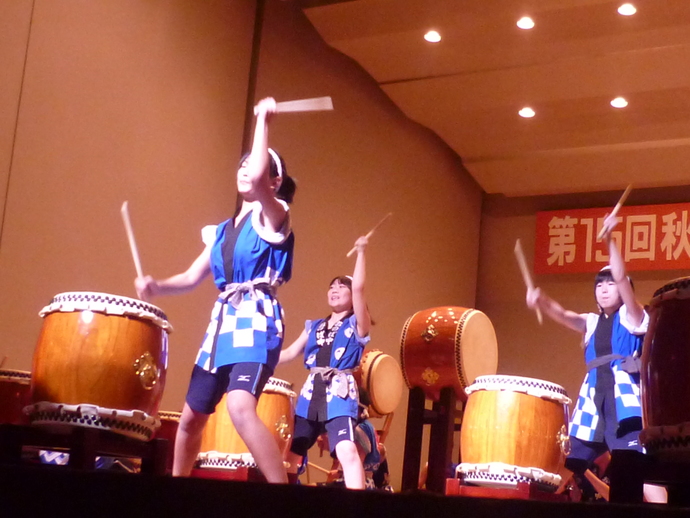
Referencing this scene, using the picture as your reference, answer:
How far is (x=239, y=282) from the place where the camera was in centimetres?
241

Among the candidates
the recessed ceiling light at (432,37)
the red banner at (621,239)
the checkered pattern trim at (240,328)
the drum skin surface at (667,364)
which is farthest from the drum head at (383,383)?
the drum skin surface at (667,364)

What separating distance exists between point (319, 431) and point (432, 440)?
2.93 feet

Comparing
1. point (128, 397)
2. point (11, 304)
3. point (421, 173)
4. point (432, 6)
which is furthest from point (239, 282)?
point (421, 173)

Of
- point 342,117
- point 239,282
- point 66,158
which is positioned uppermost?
point 342,117

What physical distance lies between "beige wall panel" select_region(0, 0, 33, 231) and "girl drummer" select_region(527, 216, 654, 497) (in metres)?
2.25

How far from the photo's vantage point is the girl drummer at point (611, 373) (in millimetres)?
3324

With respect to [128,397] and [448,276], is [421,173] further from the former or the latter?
[128,397]

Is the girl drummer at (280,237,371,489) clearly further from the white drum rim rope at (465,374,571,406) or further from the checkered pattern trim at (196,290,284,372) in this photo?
the checkered pattern trim at (196,290,284,372)

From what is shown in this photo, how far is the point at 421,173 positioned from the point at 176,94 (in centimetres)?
277

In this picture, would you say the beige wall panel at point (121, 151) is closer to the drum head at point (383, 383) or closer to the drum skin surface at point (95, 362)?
the drum head at point (383, 383)

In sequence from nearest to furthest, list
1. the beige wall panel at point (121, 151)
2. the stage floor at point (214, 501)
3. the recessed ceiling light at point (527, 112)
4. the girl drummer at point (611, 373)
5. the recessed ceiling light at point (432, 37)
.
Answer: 1. the stage floor at point (214, 501)
2. the girl drummer at point (611, 373)
3. the beige wall panel at point (121, 151)
4. the recessed ceiling light at point (432, 37)
5. the recessed ceiling light at point (527, 112)

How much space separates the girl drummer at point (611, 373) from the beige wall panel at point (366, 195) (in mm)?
2189

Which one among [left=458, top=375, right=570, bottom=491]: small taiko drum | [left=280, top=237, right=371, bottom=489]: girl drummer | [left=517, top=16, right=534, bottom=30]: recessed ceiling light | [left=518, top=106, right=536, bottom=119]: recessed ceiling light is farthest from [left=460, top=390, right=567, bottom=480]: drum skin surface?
[left=518, top=106, right=536, bottom=119]: recessed ceiling light

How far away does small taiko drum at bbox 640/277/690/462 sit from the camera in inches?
59.9
